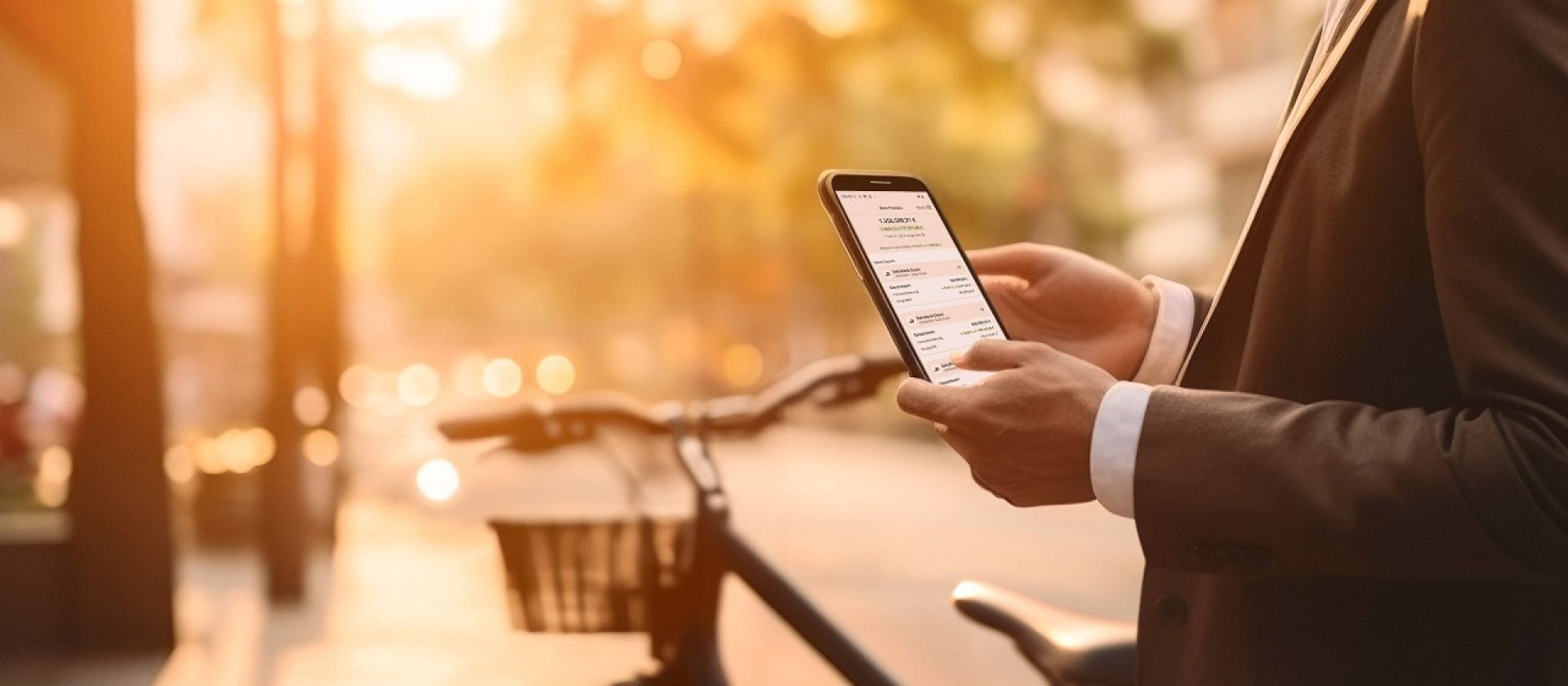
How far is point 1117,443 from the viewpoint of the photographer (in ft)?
4.99

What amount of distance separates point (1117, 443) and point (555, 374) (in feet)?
187

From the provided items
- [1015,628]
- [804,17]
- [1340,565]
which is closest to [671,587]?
[1015,628]

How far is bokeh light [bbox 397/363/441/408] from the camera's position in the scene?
222 feet

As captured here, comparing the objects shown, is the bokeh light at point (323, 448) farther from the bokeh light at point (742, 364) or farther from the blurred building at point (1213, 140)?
the bokeh light at point (742, 364)

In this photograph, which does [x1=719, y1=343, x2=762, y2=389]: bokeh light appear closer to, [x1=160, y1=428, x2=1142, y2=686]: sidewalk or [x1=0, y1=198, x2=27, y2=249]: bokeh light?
[x1=0, y1=198, x2=27, y2=249]: bokeh light

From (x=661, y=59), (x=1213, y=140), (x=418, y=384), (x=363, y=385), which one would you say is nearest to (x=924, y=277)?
(x=661, y=59)

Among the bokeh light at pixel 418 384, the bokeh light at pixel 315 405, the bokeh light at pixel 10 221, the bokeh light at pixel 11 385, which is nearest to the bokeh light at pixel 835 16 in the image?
the bokeh light at pixel 315 405

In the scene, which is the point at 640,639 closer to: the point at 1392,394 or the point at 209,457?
the point at 1392,394

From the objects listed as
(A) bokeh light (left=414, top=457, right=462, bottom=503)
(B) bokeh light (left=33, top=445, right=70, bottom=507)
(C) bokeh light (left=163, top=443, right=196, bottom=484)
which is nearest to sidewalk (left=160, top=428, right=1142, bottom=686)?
(A) bokeh light (left=414, top=457, right=462, bottom=503)

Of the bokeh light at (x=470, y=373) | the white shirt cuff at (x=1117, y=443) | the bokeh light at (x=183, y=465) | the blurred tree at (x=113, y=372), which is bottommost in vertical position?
the bokeh light at (x=470, y=373)

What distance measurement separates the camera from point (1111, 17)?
11523 mm

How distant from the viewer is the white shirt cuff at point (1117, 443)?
4.98 ft

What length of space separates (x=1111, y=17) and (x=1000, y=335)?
10.0 meters

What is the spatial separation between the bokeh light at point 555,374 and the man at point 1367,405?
164ft
